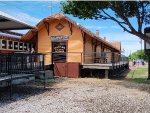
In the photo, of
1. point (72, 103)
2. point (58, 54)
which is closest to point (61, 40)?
point (58, 54)

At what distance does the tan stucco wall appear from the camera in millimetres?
23906

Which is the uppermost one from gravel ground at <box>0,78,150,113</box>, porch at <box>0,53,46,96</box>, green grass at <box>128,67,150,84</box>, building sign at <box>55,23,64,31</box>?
building sign at <box>55,23,64,31</box>

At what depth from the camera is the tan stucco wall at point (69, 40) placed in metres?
23.9

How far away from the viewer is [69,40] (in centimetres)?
2434

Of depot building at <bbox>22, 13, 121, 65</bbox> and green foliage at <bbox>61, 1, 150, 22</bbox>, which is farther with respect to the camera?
depot building at <bbox>22, 13, 121, 65</bbox>

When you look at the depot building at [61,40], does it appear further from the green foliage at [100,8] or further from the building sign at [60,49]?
the green foliage at [100,8]

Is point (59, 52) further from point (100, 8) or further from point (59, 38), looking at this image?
point (100, 8)

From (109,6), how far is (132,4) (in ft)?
4.72

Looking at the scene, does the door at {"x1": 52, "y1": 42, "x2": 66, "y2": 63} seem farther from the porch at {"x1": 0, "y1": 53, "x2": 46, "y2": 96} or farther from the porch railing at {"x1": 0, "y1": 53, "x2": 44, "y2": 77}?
the porch railing at {"x1": 0, "y1": 53, "x2": 44, "y2": 77}

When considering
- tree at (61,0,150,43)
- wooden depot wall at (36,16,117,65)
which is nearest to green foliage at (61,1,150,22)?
tree at (61,0,150,43)

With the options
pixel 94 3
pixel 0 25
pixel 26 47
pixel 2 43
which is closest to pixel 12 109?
pixel 0 25

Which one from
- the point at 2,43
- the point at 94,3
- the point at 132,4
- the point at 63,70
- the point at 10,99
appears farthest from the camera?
the point at 63,70

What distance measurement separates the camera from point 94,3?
15.0 meters

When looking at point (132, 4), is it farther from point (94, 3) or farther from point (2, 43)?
point (2, 43)
